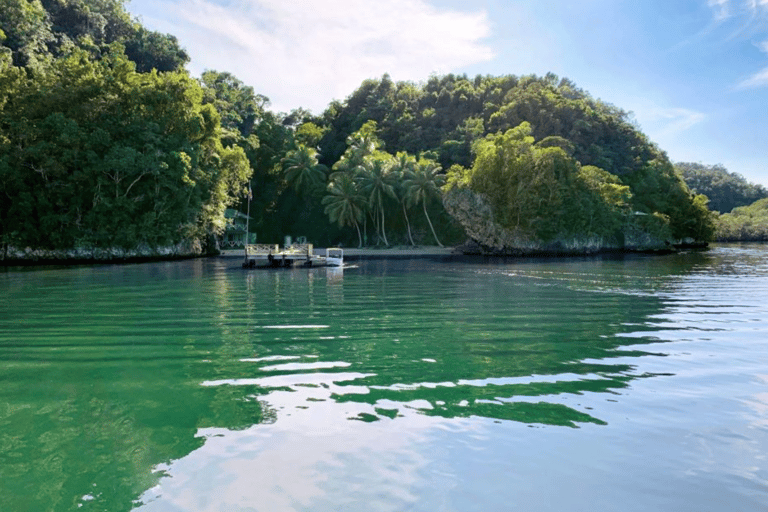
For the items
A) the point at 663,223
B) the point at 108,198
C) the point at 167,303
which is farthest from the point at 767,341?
the point at 663,223

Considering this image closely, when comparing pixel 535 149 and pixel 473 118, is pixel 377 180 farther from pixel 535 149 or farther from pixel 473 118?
pixel 473 118

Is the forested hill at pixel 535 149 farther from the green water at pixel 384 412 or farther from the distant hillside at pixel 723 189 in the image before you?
the distant hillside at pixel 723 189

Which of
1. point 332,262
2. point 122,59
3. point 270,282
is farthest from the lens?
point 122,59

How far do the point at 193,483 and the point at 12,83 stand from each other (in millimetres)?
52854

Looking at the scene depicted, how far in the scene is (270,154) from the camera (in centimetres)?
8644

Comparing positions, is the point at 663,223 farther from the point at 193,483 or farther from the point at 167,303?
the point at 193,483

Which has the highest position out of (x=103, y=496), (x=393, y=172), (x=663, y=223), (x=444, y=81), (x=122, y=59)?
(x=444, y=81)

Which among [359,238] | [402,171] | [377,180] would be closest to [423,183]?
[402,171]

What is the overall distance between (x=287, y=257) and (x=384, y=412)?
3786 centimetres

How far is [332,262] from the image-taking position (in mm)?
44312

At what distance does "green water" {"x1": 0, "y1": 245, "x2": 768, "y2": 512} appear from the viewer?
5391 mm

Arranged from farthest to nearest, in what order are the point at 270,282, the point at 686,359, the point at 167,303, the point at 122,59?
the point at 122,59
the point at 270,282
the point at 167,303
the point at 686,359

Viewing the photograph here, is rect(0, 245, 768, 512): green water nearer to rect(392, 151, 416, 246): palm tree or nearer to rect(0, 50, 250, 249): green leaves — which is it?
rect(0, 50, 250, 249): green leaves

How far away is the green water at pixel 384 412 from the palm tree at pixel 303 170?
6403 centimetres
